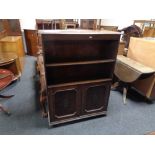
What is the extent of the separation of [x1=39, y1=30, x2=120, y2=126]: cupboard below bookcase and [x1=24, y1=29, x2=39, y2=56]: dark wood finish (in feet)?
10.5

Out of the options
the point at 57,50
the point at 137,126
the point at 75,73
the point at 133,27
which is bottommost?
the point at 137,126

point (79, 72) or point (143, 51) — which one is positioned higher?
point (143, 51)

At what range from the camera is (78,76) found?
2006 millimetres

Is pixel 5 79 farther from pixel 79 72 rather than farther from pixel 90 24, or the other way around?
pixel 90 24

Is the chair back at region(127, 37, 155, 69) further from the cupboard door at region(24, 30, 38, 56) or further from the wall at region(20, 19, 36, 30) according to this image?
the wall at region(20, 19, 36, 30)

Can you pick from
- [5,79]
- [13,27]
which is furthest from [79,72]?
[13,27]

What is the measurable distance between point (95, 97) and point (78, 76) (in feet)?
1.35

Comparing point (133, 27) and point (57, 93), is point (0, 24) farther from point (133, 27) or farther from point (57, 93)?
point (133, 27)

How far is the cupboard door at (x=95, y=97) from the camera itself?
192 cm

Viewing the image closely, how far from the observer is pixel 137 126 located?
2.04 m

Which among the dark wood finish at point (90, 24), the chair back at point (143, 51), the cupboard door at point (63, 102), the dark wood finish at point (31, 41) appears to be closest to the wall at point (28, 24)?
the dark wood finish at point (31, 41)

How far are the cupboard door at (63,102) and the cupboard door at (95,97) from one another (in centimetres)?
12
